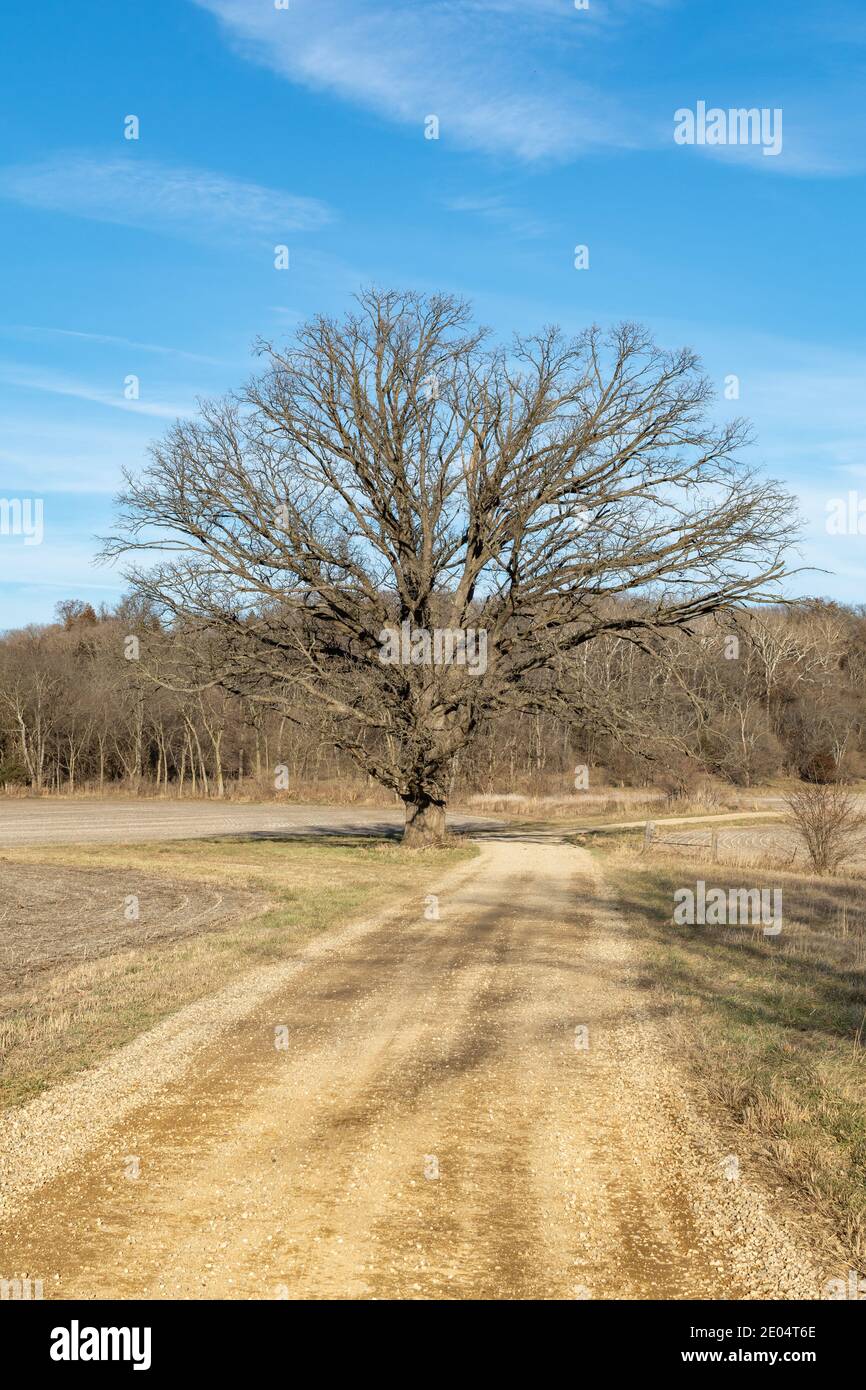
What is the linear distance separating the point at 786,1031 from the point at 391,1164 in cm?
461

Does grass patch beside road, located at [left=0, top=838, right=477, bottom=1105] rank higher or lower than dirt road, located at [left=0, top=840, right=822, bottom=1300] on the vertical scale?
lower

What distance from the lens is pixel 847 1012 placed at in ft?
33.2

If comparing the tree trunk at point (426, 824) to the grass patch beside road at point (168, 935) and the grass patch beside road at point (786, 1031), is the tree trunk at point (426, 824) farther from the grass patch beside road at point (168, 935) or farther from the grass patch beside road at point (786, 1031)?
the grass patch beside road at point (786, 1031)

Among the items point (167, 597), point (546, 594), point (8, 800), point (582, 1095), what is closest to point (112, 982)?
point (582, 1095)

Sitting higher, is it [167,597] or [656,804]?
[167,597]

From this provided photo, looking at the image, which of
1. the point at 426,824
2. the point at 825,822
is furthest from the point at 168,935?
the point at 825,822

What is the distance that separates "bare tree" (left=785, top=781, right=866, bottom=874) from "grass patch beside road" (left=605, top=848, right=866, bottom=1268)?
5.23 metres

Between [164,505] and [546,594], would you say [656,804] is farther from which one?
[164,505]

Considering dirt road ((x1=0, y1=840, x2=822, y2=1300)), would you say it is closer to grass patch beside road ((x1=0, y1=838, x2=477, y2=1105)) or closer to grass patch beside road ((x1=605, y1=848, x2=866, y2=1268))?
grass patch beside road ((x1=605, y1=848, x2=866, y2=1268))

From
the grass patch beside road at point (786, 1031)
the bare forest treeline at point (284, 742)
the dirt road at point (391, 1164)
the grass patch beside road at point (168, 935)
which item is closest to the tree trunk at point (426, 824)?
the grass patch beside road at point (168, 935)

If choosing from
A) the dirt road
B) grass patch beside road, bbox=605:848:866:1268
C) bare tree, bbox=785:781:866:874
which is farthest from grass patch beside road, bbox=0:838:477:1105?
bare tree, bbox=785:781:866:874

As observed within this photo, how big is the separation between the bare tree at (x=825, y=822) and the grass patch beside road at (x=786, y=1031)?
17.2ft

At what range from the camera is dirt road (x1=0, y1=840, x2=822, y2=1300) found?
4715 millimetres
